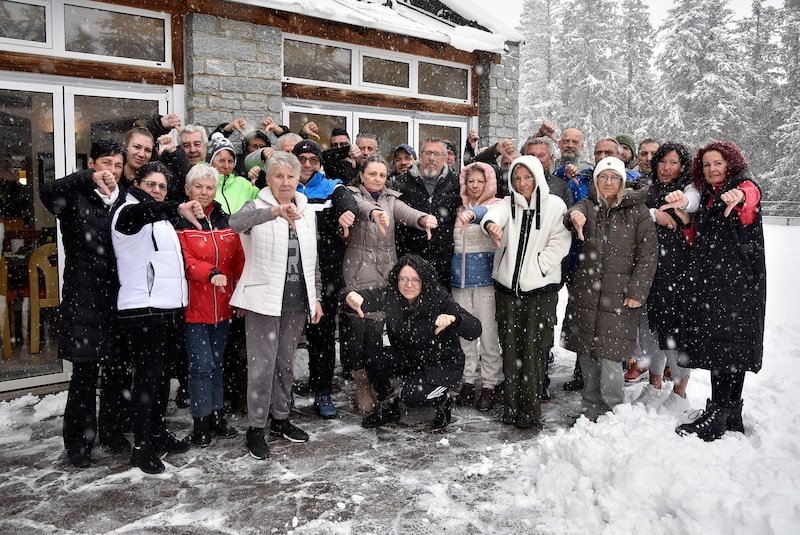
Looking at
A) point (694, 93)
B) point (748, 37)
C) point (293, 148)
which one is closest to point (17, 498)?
point (293, 148)

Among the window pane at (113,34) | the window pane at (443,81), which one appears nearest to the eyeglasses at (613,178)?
the window pane at (443,81)

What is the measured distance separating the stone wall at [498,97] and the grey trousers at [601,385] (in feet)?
14.9

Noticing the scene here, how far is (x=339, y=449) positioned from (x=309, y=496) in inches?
28.5

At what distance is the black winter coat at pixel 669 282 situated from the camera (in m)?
4.61

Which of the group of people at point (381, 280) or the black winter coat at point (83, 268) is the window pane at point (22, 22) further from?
the black winter coat at point (83, 268)

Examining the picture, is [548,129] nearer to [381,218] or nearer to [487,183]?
[487,183]

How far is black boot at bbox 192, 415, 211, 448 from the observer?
4242 mm

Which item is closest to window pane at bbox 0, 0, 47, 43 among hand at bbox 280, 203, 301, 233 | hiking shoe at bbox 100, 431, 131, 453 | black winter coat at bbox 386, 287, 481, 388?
hand at bbox 280, 203, 301, 233

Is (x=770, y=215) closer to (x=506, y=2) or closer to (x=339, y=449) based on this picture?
(x=339, y=449)

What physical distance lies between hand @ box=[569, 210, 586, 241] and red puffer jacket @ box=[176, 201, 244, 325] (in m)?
2.51

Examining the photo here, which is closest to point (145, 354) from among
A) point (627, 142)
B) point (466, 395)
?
point (466, 395)

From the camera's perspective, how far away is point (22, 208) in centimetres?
596

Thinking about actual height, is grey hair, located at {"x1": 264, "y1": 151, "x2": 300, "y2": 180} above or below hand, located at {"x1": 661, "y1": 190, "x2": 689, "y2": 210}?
above

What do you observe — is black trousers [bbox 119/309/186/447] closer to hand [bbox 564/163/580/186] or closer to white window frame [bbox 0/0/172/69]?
white window frame [bbox 0/0/172/69]
